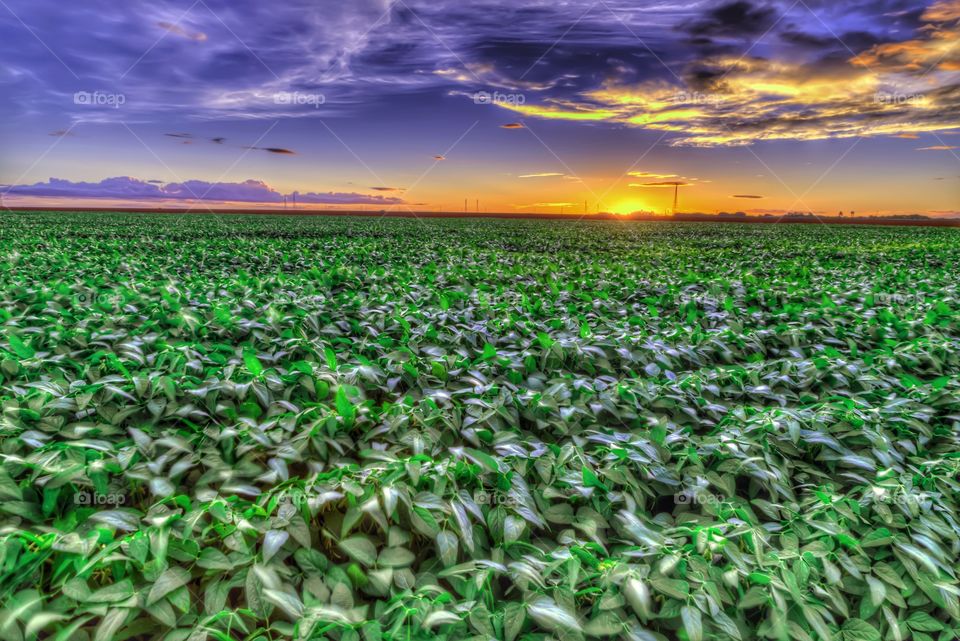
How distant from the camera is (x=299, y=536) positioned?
1959 millimetres

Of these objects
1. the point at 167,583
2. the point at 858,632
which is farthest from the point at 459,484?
the point at 858,632

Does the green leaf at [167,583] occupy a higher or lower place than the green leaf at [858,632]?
higher

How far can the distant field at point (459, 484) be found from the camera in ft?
5.67

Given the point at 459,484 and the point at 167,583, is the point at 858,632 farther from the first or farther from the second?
the point at 167,583

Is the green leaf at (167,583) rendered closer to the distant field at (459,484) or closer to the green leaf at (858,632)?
the distant field at (459,484)

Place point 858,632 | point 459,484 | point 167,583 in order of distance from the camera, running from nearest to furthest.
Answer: point 167,583, point 858,632, point 459,484

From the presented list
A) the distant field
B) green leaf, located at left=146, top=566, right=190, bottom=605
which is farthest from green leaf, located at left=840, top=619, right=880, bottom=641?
green leaf, located at left=146, top=566, right=190, bottom=605

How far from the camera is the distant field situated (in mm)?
1729

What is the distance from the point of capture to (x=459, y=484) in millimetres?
2326

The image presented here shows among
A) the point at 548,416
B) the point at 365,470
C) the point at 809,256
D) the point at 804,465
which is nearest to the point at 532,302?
the point at 548,416

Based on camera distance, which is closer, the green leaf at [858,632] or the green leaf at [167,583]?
the green leaf at [167,583]

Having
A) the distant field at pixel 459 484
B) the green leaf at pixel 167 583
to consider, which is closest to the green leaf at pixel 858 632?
the distant field at pixel 459 484

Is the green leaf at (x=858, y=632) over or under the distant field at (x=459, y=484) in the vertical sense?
under

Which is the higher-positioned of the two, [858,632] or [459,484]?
[459,484]
